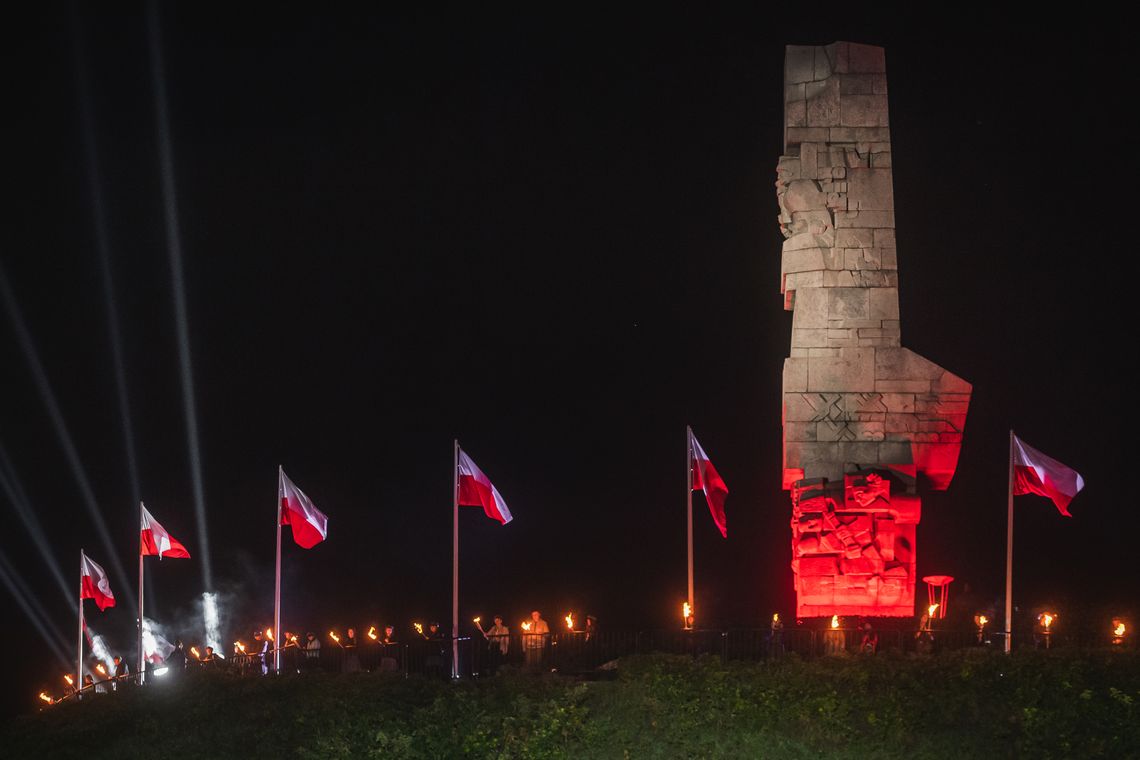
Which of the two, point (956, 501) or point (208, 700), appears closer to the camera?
point (208, 700)

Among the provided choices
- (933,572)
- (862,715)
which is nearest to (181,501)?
(933,572)

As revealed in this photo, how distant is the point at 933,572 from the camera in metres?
33.8

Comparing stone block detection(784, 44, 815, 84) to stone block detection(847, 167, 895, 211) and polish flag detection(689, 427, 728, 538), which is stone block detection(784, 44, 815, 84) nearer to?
stone block detection(847, 167, 895, 211)

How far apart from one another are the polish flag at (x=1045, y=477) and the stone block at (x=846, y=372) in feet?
9.10

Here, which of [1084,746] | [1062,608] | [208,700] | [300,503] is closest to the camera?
[1084,746]

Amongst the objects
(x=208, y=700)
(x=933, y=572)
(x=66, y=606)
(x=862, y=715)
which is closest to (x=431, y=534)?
(x=66, y=606)

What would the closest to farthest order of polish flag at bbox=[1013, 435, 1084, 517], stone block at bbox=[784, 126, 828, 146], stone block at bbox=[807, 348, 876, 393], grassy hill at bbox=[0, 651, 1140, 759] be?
grassy hill at bbox=[0, 651, 1140, 759] → polish flag at bbox=[1013, 435, 1084, 517] → stone block at bbox=[807, 348, 876, 393] → stone block at bbox=[784, 126, 828, 146]

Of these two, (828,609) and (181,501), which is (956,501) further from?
(181,501)

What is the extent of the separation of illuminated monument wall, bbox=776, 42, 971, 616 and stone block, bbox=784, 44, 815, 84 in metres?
0.27

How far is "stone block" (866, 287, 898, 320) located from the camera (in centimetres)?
2238

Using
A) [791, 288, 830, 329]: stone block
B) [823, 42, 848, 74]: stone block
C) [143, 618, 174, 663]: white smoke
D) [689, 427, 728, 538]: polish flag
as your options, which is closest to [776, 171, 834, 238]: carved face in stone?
[791, 288, 830, 329]: stone block

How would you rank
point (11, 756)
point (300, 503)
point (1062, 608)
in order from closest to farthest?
1. point (11, 756)
2. point (300, 503)
3. point (1062, 608)

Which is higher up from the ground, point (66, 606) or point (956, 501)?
point (956, 501)

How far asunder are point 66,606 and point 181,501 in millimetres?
4613
